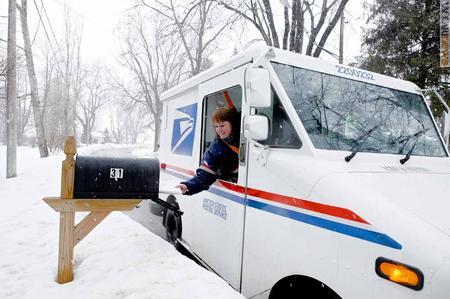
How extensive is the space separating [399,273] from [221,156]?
2252 mm

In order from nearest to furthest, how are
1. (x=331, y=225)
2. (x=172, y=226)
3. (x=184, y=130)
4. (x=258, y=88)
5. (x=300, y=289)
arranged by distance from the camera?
1. (x=331, y=225)
2. (x=300, y=289)
3. (x=258, y=88)
4. (x=184, y=130)
5. (x=172, y=226)

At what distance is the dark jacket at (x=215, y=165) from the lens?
380 centimetres

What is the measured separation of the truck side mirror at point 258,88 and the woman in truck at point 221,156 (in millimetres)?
930

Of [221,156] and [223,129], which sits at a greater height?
[223,129]

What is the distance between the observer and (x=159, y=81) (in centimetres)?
3372

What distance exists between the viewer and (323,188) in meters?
2.46

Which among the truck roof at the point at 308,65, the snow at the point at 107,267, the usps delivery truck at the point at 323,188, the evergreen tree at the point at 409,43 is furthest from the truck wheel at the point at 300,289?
the evergreen tree at the point at 409,43

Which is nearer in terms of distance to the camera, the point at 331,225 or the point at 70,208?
the point at 331,225

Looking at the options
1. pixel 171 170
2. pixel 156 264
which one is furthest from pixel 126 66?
pixel 156 264

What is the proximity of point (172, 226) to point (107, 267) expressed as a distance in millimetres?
2185

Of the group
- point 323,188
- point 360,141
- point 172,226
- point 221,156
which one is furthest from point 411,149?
point 172,226

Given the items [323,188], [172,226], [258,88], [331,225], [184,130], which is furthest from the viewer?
[172,226]

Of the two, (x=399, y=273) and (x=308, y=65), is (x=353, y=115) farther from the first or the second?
(x=399, y=273)

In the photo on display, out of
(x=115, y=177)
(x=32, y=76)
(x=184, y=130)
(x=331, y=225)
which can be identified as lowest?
(x=331, y=225)
